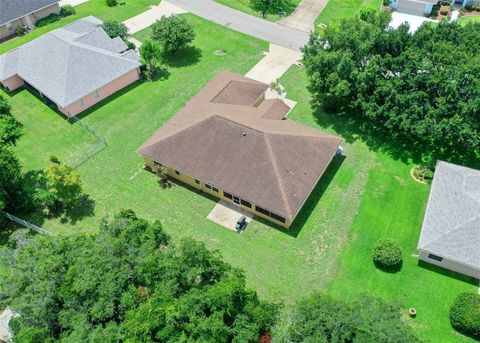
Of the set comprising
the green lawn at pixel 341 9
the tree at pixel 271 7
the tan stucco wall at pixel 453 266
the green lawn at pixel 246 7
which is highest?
the green lawn at pixel 341 9

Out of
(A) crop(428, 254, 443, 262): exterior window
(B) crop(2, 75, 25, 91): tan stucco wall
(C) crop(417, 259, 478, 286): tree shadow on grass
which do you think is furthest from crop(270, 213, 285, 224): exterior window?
(B) crop(2, 75, 25, 91): tan stucco wall

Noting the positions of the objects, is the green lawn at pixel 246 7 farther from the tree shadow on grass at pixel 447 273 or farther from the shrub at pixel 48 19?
the tree shadow on grass at pixel 447 273

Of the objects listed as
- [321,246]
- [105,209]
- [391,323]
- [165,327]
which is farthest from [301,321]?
[105,209]

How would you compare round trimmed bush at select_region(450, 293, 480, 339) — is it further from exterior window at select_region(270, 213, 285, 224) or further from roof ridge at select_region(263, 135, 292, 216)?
exterior window at select_region(270, 213, 285, 224)

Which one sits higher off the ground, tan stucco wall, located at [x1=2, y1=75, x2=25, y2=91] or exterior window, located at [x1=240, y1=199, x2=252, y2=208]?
exterior window, located at [x1=240, y1=199, x2=252, y2=208]

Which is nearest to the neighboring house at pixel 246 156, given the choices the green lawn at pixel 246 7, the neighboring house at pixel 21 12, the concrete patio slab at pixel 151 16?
the concrete patio slab at pixel 151 16

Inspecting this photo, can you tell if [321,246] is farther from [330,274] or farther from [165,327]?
[165,327]
